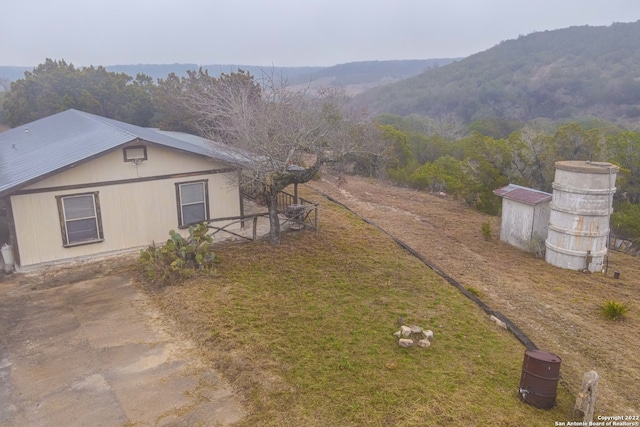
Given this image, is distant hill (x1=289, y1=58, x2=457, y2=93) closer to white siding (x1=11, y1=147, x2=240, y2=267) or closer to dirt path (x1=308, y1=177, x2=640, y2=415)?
dirt path (x1=308, y1=177, x2=640, y2=415)

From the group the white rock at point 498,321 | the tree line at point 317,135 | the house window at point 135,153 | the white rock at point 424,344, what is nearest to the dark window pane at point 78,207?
the house window at point 135,153

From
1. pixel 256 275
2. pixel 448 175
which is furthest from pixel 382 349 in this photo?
pixel 448 175

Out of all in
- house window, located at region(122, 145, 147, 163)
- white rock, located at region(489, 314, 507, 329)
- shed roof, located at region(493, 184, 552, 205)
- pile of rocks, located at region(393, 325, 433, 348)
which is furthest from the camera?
shed roof, located at region(493, 184, 552, 205)

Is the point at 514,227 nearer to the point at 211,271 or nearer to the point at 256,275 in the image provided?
the point at 256,275

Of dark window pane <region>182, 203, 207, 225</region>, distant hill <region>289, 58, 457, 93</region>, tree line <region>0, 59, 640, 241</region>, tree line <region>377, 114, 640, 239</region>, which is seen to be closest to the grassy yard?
dark window pane <region>182, 203, 207, 225</region>

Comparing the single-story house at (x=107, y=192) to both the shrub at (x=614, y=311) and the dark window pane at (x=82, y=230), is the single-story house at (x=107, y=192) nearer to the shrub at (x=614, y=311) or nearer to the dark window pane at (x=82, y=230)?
the dark window pane at (x=82, y=230)

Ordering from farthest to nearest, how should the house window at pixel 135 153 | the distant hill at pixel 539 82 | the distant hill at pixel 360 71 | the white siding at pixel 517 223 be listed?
the distant hill at pixel 360 71 → the distant hill at pixel 539 82 → the white siding at pixel 517 223 → the house window at pixel 135 153
